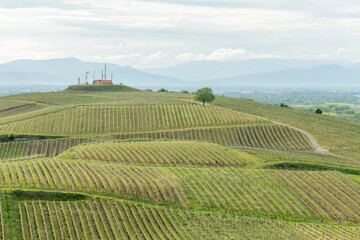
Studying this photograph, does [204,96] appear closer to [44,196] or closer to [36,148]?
[36,148]

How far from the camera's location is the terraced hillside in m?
43.7

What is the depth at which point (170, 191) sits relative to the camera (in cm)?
5422

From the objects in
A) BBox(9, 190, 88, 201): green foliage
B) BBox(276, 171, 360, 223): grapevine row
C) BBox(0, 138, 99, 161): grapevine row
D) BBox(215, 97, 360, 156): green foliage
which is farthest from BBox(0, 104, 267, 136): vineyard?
BBox(9, 190, 88, 201): green foliage

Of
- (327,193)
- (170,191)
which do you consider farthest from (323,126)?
(170,191)

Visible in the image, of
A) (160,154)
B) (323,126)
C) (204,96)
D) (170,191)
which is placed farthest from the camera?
(204,96)

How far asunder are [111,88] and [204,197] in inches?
5790

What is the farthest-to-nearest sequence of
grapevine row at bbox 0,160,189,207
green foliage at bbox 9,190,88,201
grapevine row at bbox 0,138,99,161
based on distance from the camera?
grapevine row at bbox 0,138,99,161 → grapevine row at bbox 0,160,189,207 → green foliage at bbox 9,190,88,201

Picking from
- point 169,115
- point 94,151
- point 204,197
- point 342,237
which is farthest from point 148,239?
point 169,115

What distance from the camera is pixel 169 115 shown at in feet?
378

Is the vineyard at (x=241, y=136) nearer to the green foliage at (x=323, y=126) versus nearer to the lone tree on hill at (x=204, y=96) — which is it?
the green foliage at (x=323, y=126)

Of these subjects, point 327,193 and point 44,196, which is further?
point 327,193

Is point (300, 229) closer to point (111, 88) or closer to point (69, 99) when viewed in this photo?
point (69, 99)

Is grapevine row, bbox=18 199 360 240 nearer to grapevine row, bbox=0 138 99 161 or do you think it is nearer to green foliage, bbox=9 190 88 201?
green foliage, bbox=9 190 88 201

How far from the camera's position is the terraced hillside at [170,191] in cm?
4369
